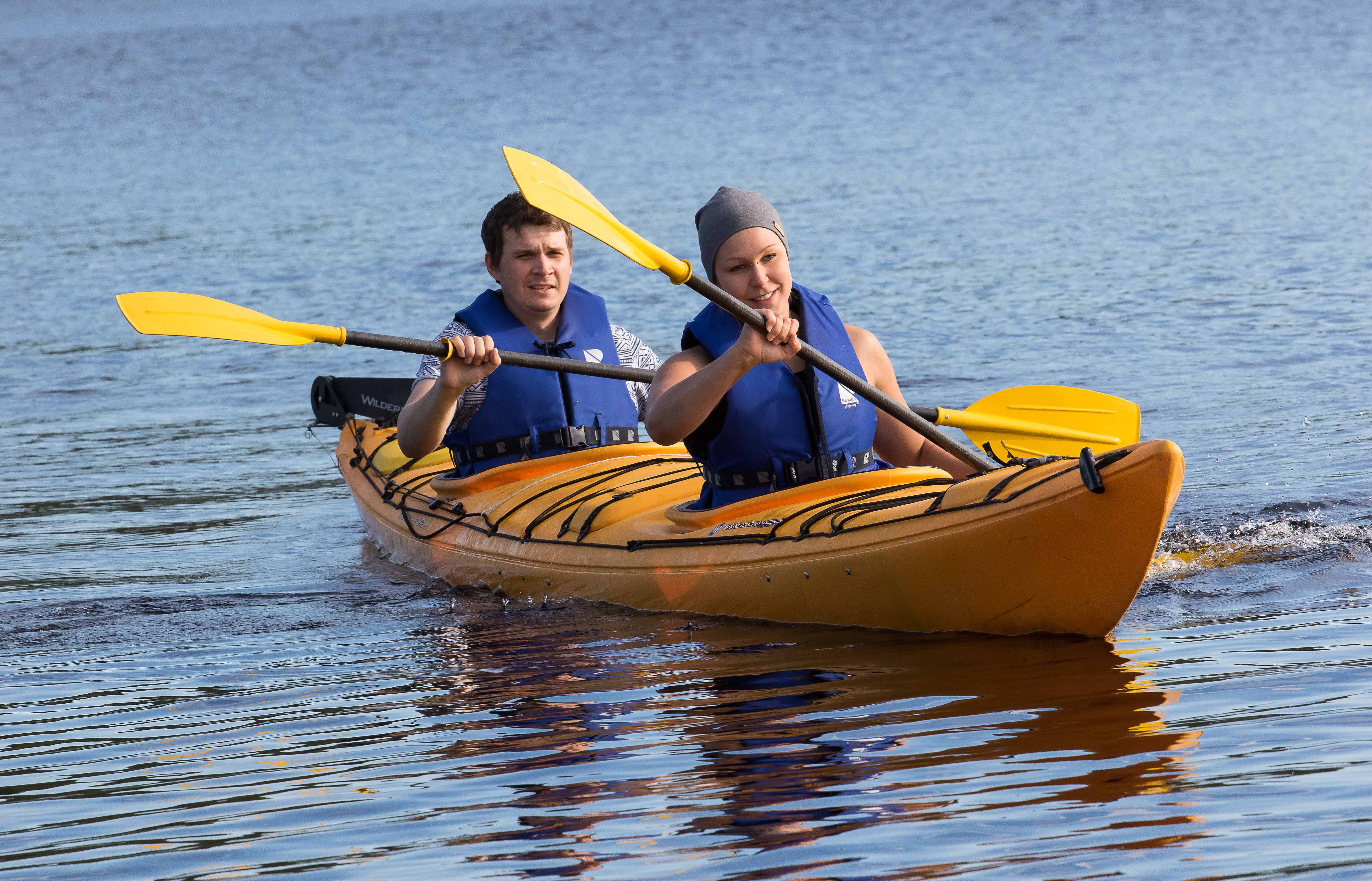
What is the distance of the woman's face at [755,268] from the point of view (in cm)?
434

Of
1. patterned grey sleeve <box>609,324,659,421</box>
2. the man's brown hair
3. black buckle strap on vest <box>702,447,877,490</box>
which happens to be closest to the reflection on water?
black buckle strap on vest <box>702,447,877,490</box>

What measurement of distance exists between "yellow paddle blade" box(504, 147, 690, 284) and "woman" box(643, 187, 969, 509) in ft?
0.54

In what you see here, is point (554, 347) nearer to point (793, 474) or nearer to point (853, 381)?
point (793, 474)

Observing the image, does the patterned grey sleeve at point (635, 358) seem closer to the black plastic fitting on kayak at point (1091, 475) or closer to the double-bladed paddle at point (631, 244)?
the double-bladed paddle at point (631, 244)

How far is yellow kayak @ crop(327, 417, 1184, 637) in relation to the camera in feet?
13.1

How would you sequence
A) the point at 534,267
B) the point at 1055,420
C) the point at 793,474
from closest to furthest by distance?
the point at 793,474 → the point at 534,267 → the point at 1055,420

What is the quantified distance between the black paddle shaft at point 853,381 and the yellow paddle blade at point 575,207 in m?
0.14

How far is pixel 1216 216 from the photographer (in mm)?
13609

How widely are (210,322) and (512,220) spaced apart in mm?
1039

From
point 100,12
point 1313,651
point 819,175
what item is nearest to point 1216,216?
point 819,175

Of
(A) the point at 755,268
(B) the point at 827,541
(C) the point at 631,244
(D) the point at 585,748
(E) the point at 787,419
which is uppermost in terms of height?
(C) the point at 631,244

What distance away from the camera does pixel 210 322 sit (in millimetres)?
4926

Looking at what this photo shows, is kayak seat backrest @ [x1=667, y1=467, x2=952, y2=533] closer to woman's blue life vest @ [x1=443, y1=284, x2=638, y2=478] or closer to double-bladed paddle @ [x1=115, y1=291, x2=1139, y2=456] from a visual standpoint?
double-bladed paddle @ [x1=115, y1=291, x2=1139, y2=456]

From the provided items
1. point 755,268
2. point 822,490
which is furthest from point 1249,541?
point 755,268
